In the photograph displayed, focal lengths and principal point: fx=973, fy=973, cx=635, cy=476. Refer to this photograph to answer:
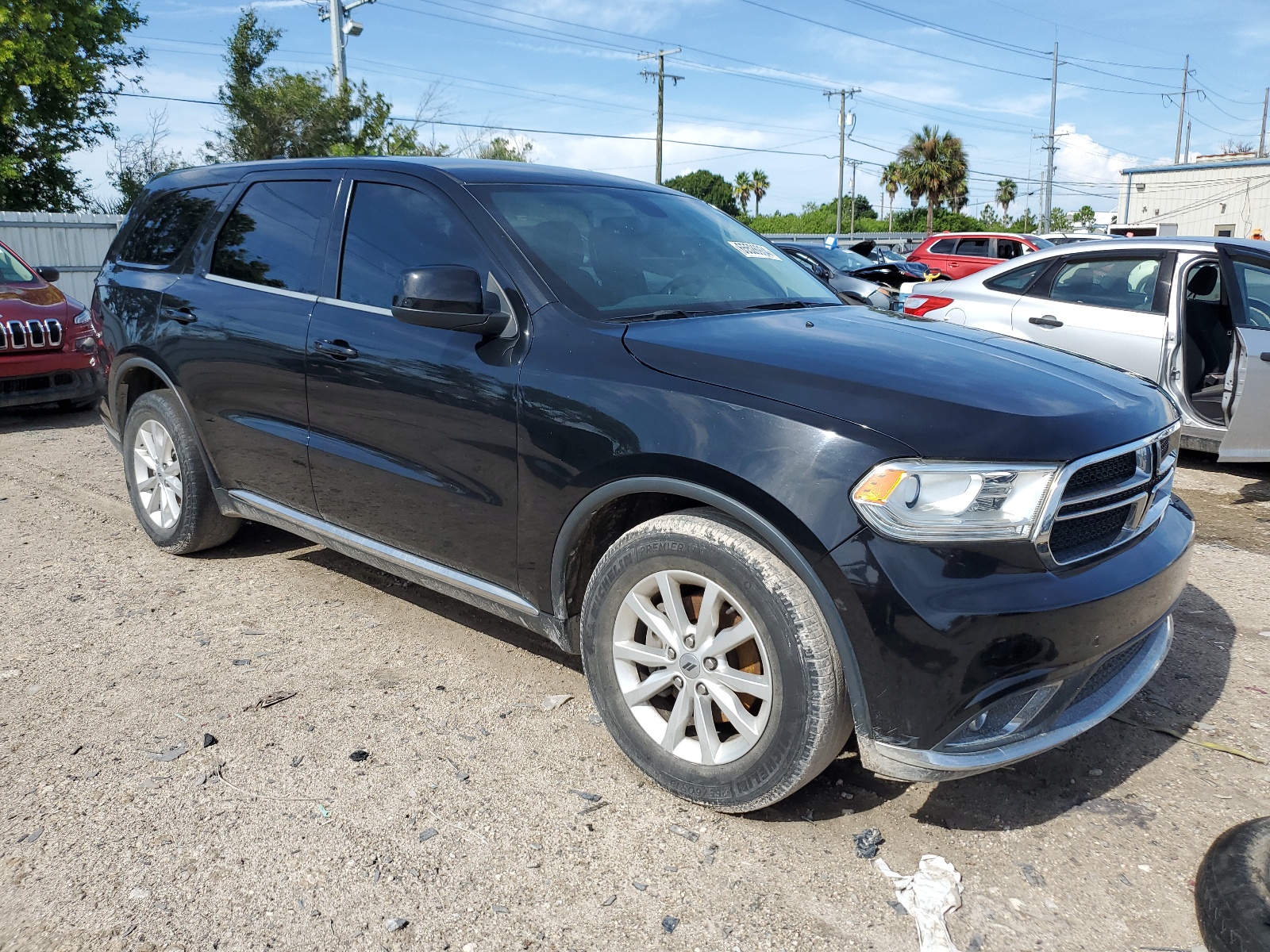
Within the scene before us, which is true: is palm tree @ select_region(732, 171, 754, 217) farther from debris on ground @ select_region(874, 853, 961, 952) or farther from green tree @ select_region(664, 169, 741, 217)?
debris on ground @ select_region(874, 853, 961, 952)

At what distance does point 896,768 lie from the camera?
7.69ft

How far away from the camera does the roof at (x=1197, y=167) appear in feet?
140

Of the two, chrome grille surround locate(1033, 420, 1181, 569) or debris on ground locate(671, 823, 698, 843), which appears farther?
debris on ground locate(671, 823, 698, 843)

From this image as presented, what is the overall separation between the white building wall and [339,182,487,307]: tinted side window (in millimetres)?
42818

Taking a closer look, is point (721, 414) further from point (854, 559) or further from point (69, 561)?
point (69, 561)

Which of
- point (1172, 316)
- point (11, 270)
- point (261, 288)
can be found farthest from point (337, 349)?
point (11, 270)

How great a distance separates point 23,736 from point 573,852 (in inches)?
75.3

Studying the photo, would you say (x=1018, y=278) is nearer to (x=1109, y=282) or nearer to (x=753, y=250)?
(x=1109, y=282)

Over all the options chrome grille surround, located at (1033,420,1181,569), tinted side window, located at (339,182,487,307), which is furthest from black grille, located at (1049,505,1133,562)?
tinted side window, located at (339,182,487,307)

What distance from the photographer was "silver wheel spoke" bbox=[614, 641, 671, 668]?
2.70m

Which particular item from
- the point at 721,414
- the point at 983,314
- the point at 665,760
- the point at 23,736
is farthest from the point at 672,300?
the point at 983,314

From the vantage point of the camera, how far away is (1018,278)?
7398 mm

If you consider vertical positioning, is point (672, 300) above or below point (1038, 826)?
above

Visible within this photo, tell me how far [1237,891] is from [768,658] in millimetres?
1180
